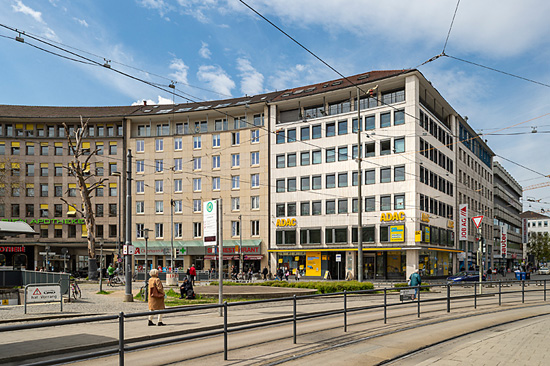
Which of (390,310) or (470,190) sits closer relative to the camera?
(390,310)

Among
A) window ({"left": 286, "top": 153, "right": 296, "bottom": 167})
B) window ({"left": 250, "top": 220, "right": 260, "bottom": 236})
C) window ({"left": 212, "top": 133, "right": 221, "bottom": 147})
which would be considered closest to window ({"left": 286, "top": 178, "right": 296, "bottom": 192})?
window ({"left": 286, "top": 153, "right": 296, "bottom": 167})

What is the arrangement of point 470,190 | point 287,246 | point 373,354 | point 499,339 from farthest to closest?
point 470,190
point 287,246
point 499,339
point 373,354

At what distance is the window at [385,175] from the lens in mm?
54188

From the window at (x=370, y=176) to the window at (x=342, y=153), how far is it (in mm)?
2954

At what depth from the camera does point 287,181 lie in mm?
61594

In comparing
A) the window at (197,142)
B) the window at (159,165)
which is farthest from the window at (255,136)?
the window at (159,165)

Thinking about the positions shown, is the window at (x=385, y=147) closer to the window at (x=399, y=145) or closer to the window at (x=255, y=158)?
the window at (x=399, y=145)

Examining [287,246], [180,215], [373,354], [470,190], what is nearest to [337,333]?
[373,354]

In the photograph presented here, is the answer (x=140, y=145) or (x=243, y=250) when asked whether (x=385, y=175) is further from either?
(x=140, y=145)

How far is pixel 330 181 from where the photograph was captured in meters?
58.3

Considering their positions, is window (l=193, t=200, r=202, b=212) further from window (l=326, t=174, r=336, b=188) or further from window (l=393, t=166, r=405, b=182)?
window (l=393, t=166, r=405, b=182)

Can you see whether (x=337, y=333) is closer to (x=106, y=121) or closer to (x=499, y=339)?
(x=499, y=339)

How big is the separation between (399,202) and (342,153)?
28.0 feet

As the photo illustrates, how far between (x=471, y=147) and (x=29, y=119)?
62.0 metres
